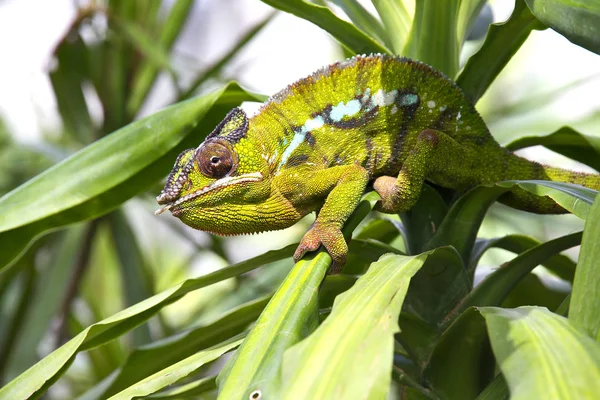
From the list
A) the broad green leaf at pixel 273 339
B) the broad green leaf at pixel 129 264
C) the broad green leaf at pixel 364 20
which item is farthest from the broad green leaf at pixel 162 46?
the broad green leaf at pixel 273 339

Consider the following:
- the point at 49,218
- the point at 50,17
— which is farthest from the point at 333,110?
the point at 50,17

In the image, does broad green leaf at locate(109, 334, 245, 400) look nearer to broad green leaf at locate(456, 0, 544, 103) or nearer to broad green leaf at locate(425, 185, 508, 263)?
broad green leaf at locate(425, 185, 508, 263)

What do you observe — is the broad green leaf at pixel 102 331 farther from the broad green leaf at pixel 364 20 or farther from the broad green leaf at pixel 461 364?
the broad green leaf at pixel 364 20

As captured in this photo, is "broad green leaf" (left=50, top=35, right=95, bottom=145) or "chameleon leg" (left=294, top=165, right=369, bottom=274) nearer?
"chameleon leg" (left=294, top=165, right=369, bottom=274)

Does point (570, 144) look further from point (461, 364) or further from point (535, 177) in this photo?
point (461, 364)

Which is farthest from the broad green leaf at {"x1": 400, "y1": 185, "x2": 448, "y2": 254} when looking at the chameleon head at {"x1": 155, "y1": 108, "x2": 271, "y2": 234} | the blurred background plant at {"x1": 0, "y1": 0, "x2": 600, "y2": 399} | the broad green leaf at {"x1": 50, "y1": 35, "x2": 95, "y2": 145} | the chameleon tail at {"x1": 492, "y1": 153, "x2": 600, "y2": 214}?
the broad green leaf at {"x1": 50, "y1": 35, "x2": 95, "y2": 145}

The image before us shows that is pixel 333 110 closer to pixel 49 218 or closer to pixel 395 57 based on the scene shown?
pixel 395 57
